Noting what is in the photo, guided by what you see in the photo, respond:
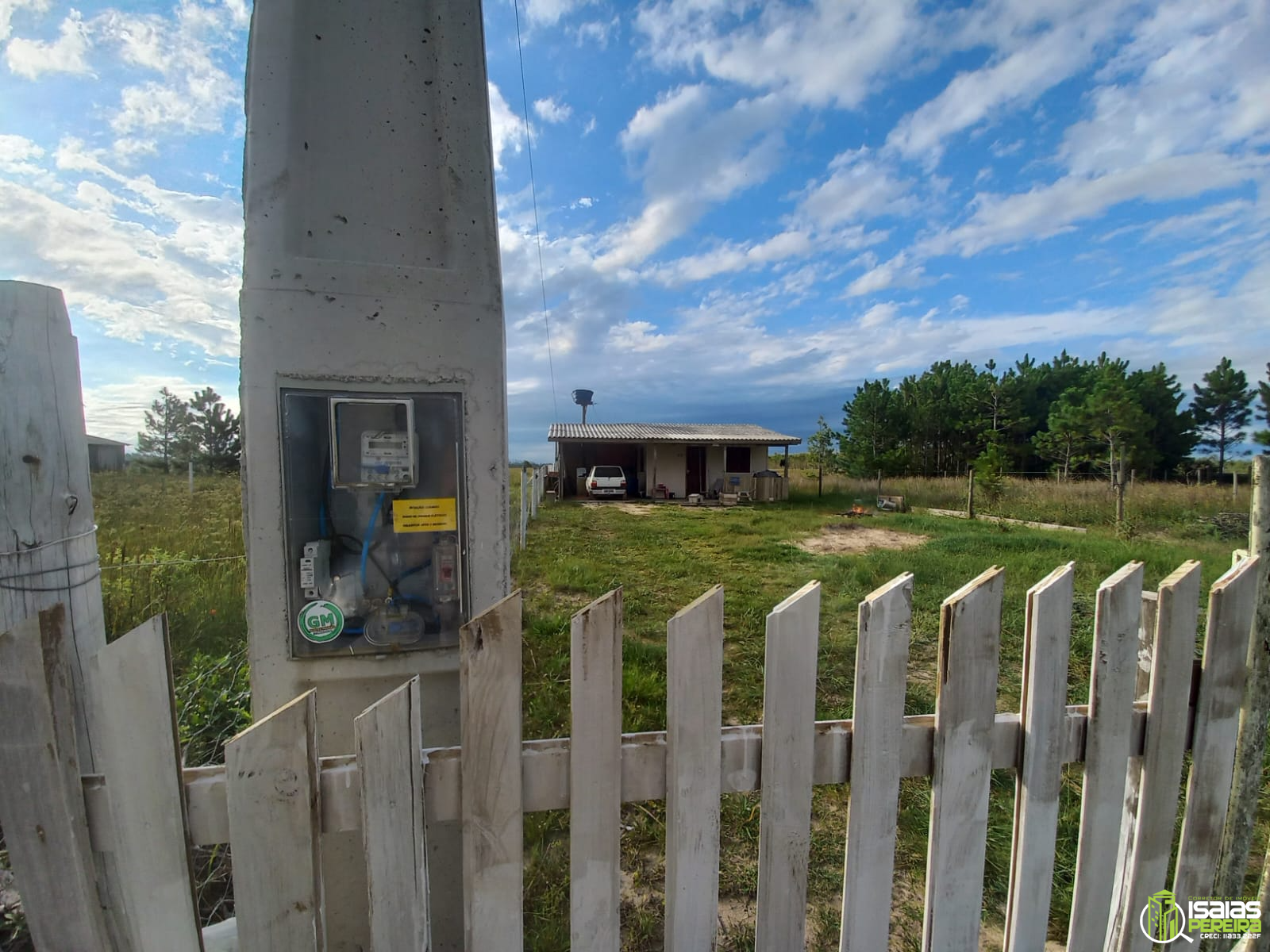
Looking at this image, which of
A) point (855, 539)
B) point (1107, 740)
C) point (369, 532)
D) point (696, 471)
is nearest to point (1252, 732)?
point (1107, 740)

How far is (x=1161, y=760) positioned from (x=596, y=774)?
1294 mm

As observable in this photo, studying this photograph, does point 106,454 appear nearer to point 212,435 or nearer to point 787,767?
point 212,435

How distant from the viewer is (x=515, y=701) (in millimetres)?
956

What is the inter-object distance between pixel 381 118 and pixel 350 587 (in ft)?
3.69

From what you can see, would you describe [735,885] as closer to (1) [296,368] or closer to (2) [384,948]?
(2) [384,948]

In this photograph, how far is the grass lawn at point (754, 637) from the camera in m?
1.78

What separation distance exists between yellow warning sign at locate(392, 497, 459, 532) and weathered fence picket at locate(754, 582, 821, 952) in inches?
30.9

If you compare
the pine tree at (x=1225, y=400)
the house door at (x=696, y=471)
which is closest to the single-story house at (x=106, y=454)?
the house door at (x=696, y=471)

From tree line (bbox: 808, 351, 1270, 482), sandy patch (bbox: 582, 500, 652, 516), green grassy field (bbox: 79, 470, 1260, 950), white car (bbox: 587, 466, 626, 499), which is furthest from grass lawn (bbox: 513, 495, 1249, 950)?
tree line (bbox: 808, 351, 1270, 482)

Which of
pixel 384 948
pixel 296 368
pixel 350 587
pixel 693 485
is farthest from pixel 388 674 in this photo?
pixel 693 485

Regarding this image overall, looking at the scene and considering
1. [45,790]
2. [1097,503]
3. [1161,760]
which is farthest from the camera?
[1097,503]

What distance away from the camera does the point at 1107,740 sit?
3.76ft

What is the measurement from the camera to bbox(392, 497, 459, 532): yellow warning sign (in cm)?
126

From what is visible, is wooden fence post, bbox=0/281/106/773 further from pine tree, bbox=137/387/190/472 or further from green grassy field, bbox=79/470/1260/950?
pine tree, bbox=137/387/190/472
